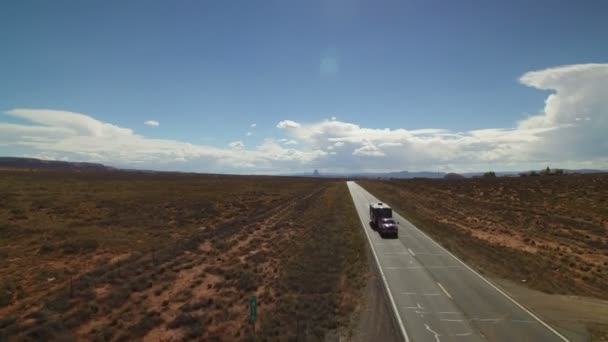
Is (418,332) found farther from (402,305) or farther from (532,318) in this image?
(532,318)

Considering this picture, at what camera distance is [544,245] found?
93.5 feet

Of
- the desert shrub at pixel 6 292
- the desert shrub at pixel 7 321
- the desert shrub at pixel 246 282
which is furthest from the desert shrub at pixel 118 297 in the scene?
the desert shrub at pixel 246 282

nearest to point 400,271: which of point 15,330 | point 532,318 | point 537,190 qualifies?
point 532,318

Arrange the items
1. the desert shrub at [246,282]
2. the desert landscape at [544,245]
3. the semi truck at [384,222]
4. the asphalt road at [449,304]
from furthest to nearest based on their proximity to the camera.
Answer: the semi truck at [384,222]
the desert shrub at [246,282]
the desert landscape at [544,245]
the asphalt road at [449,304]

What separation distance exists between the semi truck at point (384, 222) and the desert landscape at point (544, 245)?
4207mm

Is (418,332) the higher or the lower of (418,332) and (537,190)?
the lower

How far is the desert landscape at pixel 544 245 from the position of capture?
16297mm

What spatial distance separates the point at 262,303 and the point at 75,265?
15163 mm

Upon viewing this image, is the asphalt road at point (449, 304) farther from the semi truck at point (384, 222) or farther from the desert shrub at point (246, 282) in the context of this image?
the desert shrub at point (246, 282)

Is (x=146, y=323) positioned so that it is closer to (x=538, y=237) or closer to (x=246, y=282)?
(x=246, y=282)

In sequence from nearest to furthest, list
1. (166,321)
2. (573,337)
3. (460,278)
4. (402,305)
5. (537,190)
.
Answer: (573,337)
(166,321)
(402,305)
(460,278)
(537,190)

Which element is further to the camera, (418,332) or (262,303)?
(262,303)

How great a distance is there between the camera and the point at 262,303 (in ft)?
50.8

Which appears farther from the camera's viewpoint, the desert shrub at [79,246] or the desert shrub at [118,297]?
the desert shrub at [79,246]
